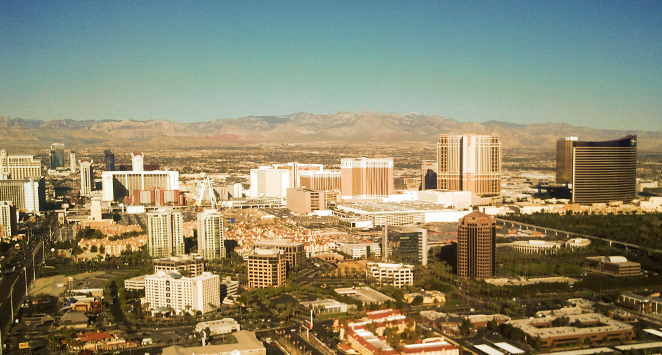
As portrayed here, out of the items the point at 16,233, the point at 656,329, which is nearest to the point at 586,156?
the point at 656,329

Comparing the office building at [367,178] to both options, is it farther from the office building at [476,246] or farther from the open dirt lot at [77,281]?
the open dirt lot at [77,281]

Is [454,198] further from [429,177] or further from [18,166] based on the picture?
[18,166]

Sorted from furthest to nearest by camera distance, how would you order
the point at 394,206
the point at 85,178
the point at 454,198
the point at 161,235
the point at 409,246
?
the point at 85,178 → the point at 454,198 → the point at 394,206 → the point at 161,235 → the point at 409,246

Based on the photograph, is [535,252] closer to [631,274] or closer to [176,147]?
[631,274]

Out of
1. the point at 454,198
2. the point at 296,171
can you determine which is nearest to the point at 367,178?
the point at 454,198

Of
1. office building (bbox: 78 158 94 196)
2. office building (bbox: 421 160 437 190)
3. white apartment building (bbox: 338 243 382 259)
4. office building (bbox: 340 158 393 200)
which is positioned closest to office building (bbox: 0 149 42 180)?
office building (bbox: 78 158 94 196)

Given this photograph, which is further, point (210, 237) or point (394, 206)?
point (394, 206)

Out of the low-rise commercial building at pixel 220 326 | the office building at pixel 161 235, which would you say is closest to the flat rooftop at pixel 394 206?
the office building at pixel 161 235

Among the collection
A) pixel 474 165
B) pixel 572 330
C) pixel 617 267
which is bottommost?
pixel 572 330

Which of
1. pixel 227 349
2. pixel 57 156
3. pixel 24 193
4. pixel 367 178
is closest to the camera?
pixel 227 349
